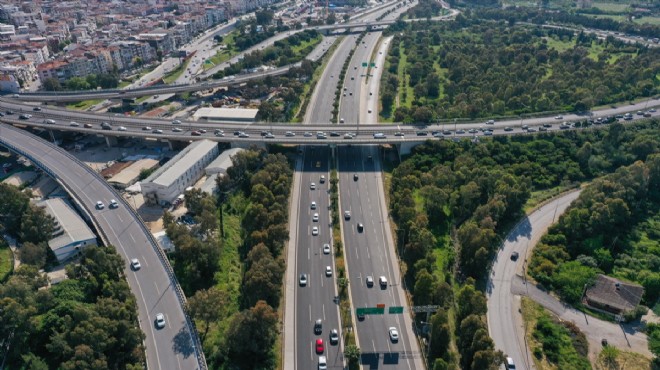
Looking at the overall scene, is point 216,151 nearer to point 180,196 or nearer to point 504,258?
point 180,196

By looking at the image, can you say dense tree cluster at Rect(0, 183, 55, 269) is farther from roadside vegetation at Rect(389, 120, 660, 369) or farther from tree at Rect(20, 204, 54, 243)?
roadside vegetation at Rect(389, 120, 660, 369)

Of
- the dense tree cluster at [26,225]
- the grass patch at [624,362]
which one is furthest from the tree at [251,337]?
the grass patch at [624,362]

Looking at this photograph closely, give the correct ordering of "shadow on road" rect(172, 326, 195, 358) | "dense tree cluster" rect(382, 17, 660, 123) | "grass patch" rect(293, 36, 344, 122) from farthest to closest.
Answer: "grass patch" rect(293, 36, 344, 122) < "dense tree cluster" rect(382, 17, 660, 123) < "shadow on road" rect(172, 326, 195, 358)

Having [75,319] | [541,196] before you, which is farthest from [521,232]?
[75,319]

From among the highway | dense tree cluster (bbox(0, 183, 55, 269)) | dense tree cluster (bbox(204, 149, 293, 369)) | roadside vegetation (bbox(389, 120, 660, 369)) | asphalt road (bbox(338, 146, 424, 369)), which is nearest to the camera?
dense tree cluster (bbox(204, 149, 293, 369))

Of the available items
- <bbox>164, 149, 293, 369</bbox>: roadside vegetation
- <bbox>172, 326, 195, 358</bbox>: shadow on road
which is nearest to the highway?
<bbox>164, 149, 293, 369</bbox>: roadside vegetation

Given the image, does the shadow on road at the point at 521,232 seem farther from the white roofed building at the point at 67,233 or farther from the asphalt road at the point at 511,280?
the white roofed building at the point at 67,233

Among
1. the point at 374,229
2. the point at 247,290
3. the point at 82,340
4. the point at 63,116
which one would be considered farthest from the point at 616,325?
the point at 63,116

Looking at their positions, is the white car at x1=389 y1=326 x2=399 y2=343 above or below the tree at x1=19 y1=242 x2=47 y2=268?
below
